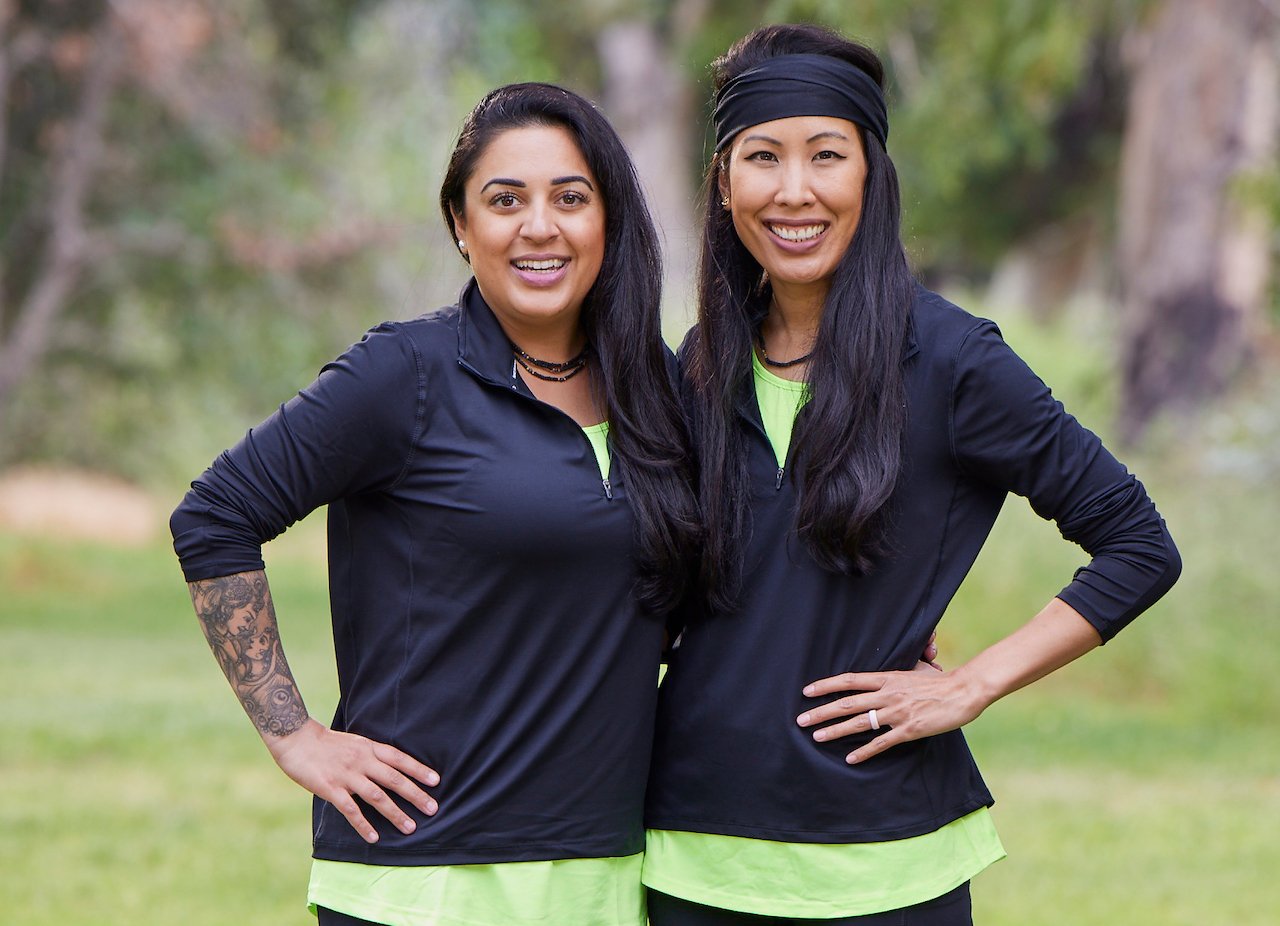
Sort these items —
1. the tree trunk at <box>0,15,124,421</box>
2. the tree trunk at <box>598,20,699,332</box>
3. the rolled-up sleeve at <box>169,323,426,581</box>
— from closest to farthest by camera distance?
the rolled-up sleeve at <box>169,323,426,581</box> → the tree trunk at <box>0,15,124,421</box> → the tree trunk at <box>598,20,699,332</box>

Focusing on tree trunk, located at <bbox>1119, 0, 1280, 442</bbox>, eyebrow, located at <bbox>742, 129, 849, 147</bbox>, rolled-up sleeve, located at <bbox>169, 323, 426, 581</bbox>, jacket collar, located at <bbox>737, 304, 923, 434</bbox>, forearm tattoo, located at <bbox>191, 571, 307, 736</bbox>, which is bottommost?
forearm tattoo, located at <bbox>191, 571, 307, 736</bbox>

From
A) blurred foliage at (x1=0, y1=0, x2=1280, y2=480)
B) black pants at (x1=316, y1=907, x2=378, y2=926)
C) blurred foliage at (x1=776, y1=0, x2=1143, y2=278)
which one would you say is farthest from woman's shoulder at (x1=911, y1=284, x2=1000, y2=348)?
blurred foliage at (x1=0, y1=0, x2=1280, y2=480)

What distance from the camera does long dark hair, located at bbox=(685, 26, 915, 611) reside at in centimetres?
278

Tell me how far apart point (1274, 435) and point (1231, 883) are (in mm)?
4864

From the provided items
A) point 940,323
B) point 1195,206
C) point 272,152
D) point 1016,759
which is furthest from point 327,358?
point 940,323

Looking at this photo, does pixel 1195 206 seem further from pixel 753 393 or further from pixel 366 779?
pixel 366 779

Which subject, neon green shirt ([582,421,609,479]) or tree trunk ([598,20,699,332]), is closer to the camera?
neon green shirt ([582,421,609,479])

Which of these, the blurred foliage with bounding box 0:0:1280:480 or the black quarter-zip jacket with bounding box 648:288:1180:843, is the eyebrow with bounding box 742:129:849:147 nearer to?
the black quarter-zip jacket with bounding box 648:288:1180:843

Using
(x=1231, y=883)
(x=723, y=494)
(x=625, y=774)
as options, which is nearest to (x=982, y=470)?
(x=723, y=494)

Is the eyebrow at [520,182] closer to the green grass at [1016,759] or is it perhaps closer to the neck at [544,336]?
the neck at [544,336]

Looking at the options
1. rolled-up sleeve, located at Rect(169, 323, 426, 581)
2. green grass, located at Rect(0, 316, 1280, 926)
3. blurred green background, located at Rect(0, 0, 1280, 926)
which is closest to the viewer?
rolled-up sleeve, located at Rect(169, 323, 426, 581)

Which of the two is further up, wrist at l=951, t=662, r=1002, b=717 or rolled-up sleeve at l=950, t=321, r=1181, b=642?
rolled-up sleeve at l=950, t=321, r=1181, b=642

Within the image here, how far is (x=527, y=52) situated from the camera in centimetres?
2030

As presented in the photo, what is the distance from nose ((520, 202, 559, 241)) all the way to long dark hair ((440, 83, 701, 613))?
0.13 m
